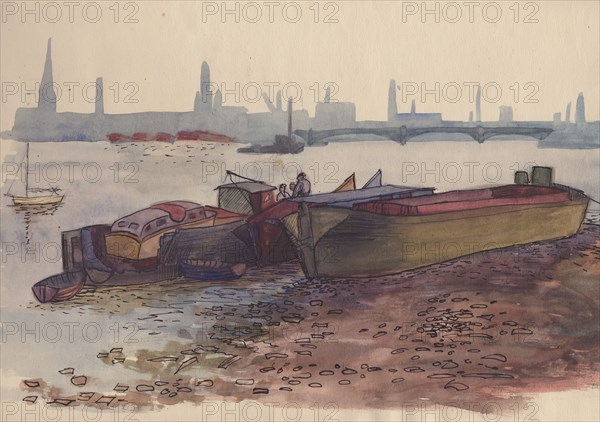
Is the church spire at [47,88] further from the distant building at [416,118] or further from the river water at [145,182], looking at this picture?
the distant building at [416,118]

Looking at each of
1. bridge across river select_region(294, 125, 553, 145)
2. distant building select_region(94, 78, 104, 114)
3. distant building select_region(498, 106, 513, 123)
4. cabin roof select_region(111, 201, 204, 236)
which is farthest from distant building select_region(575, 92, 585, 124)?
distant building select_region(94, 78, 104, 114)

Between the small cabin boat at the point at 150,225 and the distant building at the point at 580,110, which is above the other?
the distant building at the point at 580,110

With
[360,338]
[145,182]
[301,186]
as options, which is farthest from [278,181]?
[360,338]

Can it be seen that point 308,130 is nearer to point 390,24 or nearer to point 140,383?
point 390,24

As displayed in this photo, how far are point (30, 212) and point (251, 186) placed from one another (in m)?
0.89

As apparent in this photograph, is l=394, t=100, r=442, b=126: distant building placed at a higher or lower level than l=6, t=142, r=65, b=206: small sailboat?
higher

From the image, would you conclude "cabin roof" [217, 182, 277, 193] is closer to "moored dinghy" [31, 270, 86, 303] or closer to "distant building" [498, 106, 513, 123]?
"moored dinghy" [31, 270, 86, 303]

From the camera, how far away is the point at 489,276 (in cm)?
251

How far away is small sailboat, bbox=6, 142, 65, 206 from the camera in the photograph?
2.51m

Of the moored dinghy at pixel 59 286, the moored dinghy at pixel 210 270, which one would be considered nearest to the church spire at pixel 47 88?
the moored dinghy at pixel 59 286

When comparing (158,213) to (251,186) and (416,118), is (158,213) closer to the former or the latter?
(251,186)

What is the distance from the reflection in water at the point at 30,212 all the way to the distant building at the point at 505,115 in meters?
1.81

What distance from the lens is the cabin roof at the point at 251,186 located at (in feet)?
8.29

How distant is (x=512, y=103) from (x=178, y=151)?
1.36 meters
